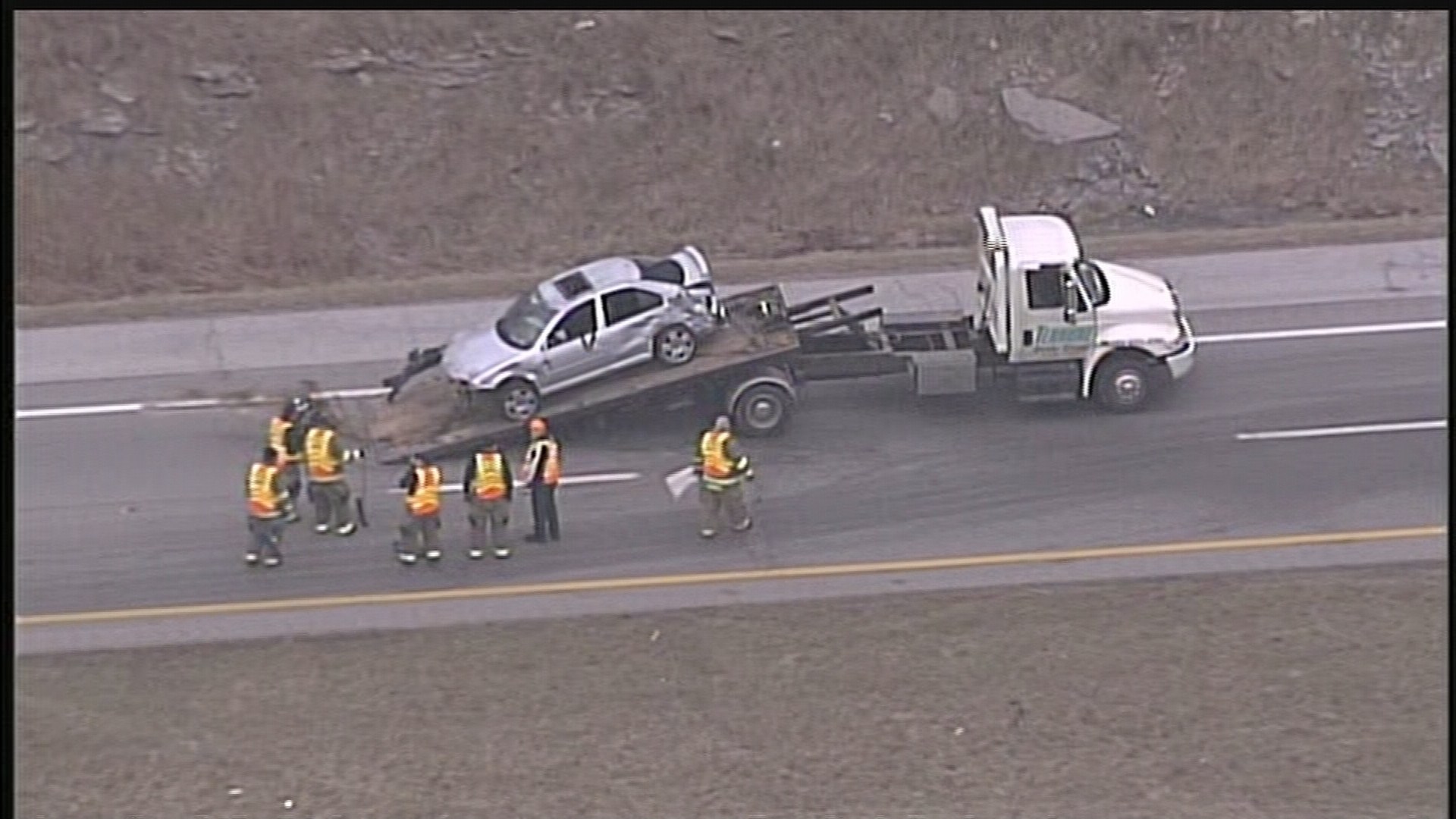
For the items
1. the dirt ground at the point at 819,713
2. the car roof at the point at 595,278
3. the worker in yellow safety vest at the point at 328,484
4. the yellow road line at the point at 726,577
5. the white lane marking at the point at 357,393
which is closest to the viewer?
the dirt ground at the point at 819,713

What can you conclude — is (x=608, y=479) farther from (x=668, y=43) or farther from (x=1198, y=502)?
(x=668, y=43)

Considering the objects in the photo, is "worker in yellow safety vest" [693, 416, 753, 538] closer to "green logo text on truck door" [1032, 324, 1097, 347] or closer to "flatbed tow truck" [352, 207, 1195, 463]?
"flatbed tow truck" [352, 207, 1195, 463]

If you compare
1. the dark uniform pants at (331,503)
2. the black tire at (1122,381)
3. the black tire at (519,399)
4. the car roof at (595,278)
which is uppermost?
the car roof at (595,278)

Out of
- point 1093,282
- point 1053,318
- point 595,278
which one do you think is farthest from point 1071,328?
point 595,278

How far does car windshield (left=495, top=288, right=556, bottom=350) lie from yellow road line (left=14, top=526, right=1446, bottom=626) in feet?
11.0

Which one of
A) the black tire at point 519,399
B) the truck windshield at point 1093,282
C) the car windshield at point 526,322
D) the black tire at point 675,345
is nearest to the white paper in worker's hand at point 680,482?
the black tire at point 675,345

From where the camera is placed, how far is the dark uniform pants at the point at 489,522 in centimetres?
1723

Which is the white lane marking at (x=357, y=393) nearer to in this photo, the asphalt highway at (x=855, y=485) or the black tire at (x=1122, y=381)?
the asphalt highway at (x=855, y=485)

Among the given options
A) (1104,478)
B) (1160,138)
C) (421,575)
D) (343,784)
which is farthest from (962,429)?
(1160,138)

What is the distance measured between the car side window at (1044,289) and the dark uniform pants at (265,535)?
7128 mm

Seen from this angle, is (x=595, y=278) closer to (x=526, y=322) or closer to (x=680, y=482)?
(x=526, y=322)

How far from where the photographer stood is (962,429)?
63.9 feet

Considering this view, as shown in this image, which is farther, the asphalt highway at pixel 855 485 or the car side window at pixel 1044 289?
the car side window at pixel 1044 289

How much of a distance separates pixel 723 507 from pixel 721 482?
0.37 meters
